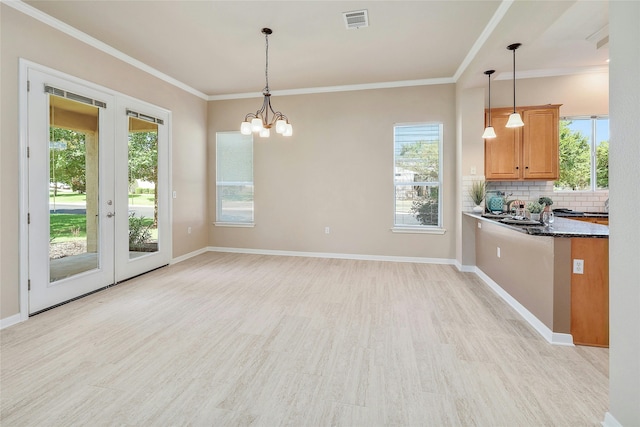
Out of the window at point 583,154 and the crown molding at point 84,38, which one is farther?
the window at point 583,154

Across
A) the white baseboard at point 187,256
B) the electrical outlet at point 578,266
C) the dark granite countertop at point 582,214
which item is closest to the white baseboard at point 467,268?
the dark granite countertop at point 582,214

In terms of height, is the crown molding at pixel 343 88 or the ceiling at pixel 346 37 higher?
the crown molding at pixel 343 88

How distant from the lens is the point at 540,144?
178 inches

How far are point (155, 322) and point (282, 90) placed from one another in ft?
14.4

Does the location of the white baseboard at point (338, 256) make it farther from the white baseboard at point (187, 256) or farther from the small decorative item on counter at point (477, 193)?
the small decorative item on counter at point (477, 193)

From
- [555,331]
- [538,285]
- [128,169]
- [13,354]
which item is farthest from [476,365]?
[128,169]

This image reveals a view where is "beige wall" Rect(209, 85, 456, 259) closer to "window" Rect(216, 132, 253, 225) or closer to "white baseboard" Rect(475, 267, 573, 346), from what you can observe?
"window" Rect(216, 132, 253, 225)

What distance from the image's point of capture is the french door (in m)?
3.11

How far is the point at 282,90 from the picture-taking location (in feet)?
18.5

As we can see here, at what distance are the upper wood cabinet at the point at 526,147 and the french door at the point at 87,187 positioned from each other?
5.19 metres

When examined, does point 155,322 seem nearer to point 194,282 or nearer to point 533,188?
point 194,282

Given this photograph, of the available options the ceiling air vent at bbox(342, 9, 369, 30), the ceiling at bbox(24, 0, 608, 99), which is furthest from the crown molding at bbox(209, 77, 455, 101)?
the ceiling air vent at bbox(342, 9, 369, 30)

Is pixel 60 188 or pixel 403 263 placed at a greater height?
pixel 60 188

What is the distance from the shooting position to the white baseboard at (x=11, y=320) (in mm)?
2793
